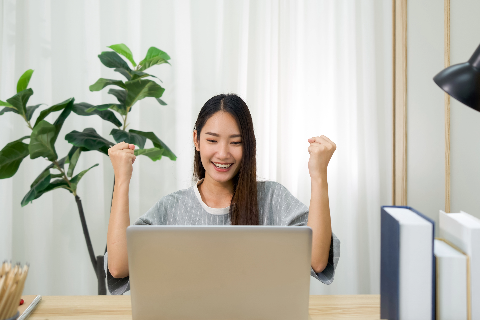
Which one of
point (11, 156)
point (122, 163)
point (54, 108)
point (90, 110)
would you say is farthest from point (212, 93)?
point (122, 163)

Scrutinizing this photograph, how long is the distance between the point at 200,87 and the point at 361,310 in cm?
173

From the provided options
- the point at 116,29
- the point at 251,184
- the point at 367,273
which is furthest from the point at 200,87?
the point at 367,273

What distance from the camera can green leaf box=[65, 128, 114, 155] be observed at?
181 centimetres

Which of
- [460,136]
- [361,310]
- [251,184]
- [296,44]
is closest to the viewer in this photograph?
[361,310]

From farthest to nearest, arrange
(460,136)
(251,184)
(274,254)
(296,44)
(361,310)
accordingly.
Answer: (296,44), (460,136), (251,184), (361,310), (274,254)

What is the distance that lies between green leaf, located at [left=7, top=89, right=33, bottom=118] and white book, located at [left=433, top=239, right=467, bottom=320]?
70.9 inches

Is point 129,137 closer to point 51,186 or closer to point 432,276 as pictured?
point 51,186

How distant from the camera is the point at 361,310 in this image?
948mm

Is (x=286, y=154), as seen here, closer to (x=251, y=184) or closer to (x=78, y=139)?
(x=251, y=184)

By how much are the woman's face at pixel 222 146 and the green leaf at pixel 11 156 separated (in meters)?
0.96

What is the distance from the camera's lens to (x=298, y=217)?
1.37 metres

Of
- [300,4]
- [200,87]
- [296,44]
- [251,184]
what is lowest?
[251,184]

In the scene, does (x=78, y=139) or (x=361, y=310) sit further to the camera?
(x=78, y=139)

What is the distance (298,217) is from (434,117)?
1.10 metres
